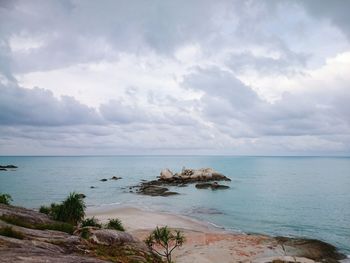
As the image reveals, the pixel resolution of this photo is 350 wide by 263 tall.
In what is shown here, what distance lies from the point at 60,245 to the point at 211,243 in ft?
76.9

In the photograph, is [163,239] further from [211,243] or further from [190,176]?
[190,176]

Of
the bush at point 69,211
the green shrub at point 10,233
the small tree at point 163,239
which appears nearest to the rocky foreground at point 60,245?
the green shrub at point 10,233

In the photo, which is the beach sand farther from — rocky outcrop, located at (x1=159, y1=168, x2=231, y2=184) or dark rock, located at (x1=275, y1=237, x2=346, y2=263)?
rocky outcrop, located at (x1=159, y1=168, x2=231, y2=184)

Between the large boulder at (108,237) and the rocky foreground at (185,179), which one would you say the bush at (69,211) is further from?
the rocky foreground at (185,179)

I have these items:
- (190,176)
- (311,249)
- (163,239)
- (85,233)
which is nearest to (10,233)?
(85,233)

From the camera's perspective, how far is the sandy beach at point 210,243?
3241 centimetres

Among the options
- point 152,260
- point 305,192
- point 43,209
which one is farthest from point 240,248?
point 305,192

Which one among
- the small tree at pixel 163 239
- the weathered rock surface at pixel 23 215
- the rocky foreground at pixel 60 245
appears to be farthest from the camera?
the weathered rock surface at pixel 23 215

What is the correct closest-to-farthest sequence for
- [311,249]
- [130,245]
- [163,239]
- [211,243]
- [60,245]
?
[60,245], [130,245], [163,239], [311,249], [211,243]

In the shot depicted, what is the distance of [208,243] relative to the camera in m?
37.4

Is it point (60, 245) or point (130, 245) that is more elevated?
point (60, 245)

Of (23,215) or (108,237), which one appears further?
(23,215)

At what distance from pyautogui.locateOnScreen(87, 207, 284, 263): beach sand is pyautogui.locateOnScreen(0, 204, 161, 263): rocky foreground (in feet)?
38.7

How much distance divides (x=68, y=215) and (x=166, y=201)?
4470cm
